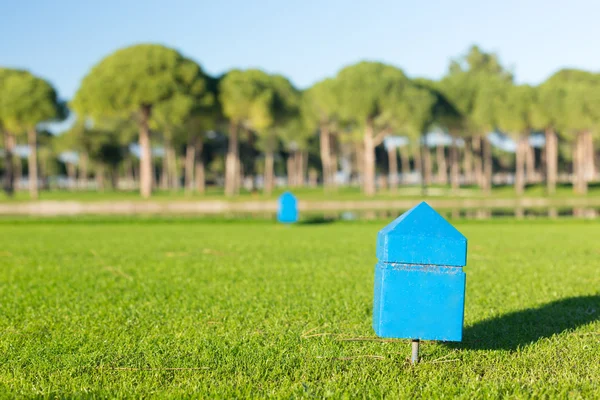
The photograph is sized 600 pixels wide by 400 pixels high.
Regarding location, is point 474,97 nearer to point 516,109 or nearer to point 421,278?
point 516,109

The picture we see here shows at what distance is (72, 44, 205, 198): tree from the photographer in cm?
4544

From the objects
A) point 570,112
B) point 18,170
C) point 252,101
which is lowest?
point 18,170

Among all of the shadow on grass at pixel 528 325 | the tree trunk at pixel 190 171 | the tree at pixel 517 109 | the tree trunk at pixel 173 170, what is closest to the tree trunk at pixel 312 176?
the tree trunk at pixel 173 170

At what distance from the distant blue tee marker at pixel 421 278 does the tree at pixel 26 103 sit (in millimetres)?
53370

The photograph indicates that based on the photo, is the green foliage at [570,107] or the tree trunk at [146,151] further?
the green foliage at [570,107]

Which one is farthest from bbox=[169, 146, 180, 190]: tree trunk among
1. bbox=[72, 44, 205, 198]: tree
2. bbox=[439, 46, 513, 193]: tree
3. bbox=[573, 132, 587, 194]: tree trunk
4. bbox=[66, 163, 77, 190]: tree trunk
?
bbox=[573, 132, 587, 194]: tree trunk

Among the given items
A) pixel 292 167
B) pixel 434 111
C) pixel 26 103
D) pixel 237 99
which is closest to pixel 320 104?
pixel 237 99

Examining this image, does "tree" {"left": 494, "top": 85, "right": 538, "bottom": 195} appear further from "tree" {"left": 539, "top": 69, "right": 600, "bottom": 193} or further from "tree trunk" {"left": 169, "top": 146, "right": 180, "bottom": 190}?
"tree trunk" {"left": 169, "top": 146, "right": 180, "bottom": 190}

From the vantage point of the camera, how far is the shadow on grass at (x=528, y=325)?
18.0ft

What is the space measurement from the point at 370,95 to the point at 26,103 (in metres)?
29.6

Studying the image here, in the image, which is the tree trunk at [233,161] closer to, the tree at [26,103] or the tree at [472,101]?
the tree at [26,103]

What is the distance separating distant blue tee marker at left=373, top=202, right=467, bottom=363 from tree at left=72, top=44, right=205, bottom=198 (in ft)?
142

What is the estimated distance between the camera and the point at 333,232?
65.3 ft

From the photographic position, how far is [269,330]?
603 centimetres
